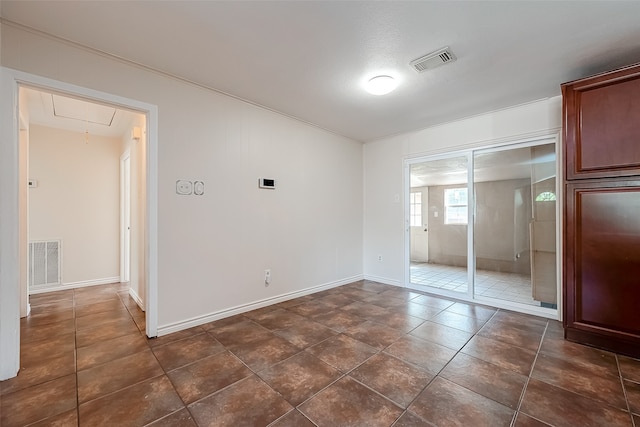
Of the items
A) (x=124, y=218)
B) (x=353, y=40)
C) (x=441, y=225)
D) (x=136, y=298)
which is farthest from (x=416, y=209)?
(x=124, y=218)

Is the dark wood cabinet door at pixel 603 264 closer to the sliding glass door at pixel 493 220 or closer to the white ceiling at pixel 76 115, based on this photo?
the sliding glass door at pixel 493 220

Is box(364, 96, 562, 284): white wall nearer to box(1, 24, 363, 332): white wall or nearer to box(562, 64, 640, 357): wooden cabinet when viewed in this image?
box(562, 64, 640, 357): wooden cabinet

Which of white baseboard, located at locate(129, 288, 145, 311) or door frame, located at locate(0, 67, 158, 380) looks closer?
door frame, located at locate(0, 67, 158, 380)

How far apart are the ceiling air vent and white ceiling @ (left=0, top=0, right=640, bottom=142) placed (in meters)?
0.06

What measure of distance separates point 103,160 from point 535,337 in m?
6.72

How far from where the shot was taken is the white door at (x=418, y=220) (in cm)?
456

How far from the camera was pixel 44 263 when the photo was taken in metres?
4.00

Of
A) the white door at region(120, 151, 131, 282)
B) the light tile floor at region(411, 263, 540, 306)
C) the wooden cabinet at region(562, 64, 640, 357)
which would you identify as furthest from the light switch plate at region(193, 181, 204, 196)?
the wooden cabinet at region(562, 64, 640, 357)

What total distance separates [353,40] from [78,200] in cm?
506

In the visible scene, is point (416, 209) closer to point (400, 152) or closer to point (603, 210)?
point (400, 152)

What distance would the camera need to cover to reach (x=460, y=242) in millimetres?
4355

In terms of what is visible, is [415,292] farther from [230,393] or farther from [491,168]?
[230,393]

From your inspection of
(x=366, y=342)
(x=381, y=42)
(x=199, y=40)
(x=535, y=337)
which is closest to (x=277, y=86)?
(x=199, y=40)

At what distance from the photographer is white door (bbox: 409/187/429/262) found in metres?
4.56
